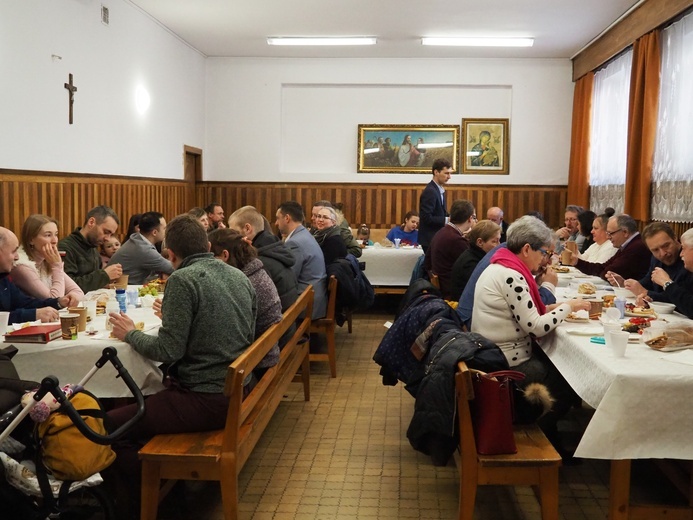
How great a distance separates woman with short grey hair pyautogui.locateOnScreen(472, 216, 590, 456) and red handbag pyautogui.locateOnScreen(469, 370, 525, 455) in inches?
28.8

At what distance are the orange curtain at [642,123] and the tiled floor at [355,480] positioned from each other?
3505 mm

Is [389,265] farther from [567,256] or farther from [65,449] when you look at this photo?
[65,449]

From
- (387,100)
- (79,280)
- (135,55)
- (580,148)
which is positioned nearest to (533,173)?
(580,148)

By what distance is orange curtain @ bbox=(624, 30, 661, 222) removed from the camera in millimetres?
7375

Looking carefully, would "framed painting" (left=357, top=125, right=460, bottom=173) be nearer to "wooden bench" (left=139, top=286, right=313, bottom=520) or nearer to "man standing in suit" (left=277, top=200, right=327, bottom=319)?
"man standing in suit" (left=277, top=200, right=327, bottom=319)

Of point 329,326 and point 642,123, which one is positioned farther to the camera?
point 642,123

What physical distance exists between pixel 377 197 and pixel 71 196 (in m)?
5.35

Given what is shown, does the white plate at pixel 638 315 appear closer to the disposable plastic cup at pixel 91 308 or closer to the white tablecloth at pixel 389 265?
the disposable plastic cup at pixel 91 308

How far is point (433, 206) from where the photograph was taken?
26.4ft

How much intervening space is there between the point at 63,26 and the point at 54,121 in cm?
84

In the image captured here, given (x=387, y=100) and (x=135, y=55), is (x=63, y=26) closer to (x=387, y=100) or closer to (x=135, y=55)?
(x=135, y=55)

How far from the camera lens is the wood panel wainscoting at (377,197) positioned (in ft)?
36.0

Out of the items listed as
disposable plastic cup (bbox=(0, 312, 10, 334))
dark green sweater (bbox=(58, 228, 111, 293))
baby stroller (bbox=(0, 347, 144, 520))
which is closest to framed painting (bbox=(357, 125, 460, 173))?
dark green sweater (bbox=(58, 228, 111, 293))

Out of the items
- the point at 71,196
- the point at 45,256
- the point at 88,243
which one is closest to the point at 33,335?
the point at 45,256
